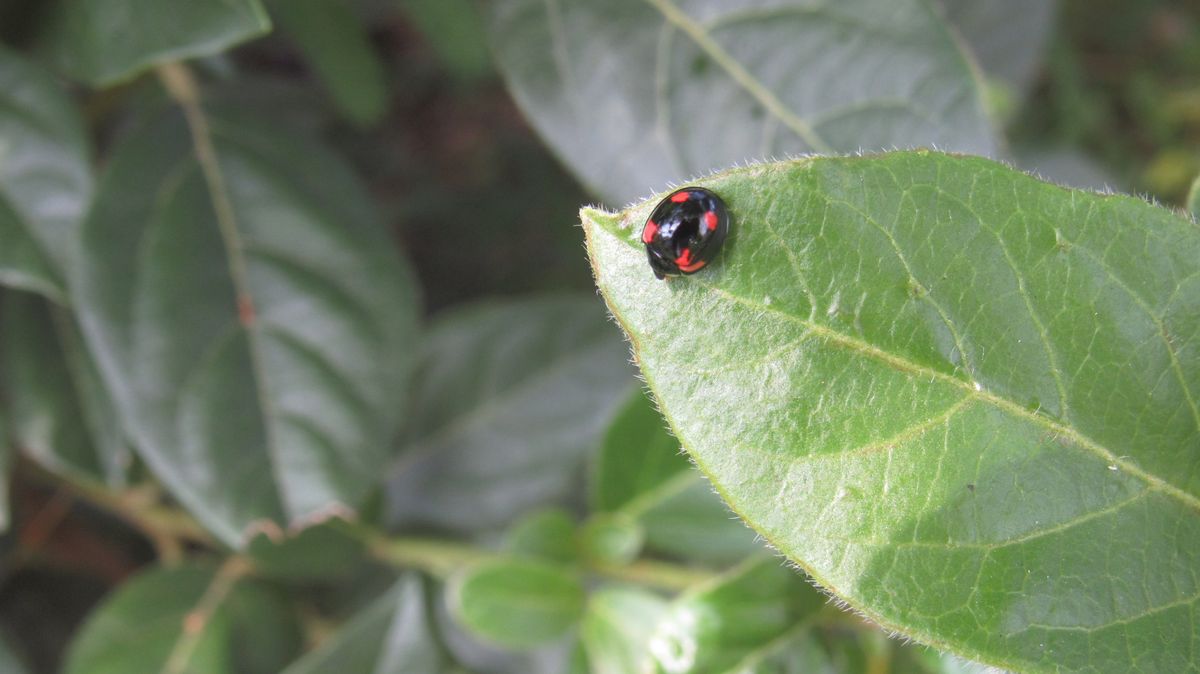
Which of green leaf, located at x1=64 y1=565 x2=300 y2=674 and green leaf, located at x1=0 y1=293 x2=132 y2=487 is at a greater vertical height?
green leaf, located at x1=0 y1=293 x2=132 y2=487

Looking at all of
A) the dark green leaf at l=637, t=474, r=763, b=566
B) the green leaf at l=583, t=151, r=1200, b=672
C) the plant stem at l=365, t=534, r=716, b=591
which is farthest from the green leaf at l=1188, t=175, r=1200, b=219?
the plant stem at l=365, t=534, r=716, b=591

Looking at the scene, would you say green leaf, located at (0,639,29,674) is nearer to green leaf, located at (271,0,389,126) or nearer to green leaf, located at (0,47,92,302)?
green leaf, located at (0,47,92,302)

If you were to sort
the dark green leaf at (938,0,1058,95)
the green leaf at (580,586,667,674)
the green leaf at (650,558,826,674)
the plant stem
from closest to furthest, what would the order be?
1. the green leaf at (650,558,826,674)
2. the green leaf at (580,586,667,674)
3. the plant stem
4. the dark green leaf at (938,0,1058,95)

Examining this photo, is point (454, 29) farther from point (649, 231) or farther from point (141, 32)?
point (649, 231)

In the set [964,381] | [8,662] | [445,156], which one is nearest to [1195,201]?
[964,381]

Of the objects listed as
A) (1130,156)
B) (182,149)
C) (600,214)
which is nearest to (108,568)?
(182,149)

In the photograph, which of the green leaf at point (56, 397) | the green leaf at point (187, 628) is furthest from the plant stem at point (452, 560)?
the green leaf at point (56, 397)
